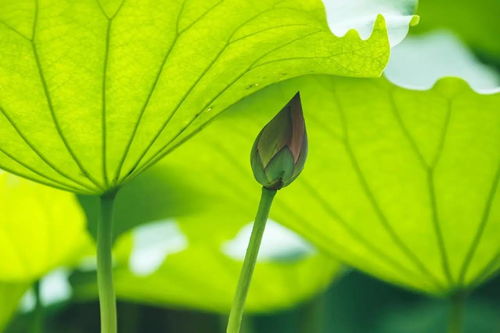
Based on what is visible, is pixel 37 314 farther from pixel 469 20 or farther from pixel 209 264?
pixel 469 20

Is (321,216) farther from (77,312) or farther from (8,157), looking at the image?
(77,312)

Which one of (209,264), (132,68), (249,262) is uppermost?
(209,264)

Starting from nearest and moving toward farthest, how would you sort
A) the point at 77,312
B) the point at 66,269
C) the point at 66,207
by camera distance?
the point at 66,207 → the point at 66,269 → the point at 77,312

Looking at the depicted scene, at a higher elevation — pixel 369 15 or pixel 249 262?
pixel 369 15

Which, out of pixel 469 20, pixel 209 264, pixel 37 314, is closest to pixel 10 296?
pixel 37 314

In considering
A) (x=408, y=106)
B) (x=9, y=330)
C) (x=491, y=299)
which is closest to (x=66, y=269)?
(x=9, y=330)

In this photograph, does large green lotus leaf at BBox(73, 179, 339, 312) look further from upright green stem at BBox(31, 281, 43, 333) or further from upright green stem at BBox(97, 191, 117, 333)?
upright green stem at BBox(97, 191, 117, 333)

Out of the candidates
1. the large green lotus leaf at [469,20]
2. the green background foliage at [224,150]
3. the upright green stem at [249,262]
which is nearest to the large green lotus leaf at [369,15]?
the green background foliage at [224,150]

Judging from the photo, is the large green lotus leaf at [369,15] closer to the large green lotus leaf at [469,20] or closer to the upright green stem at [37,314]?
the upright green stem at [37,314]
